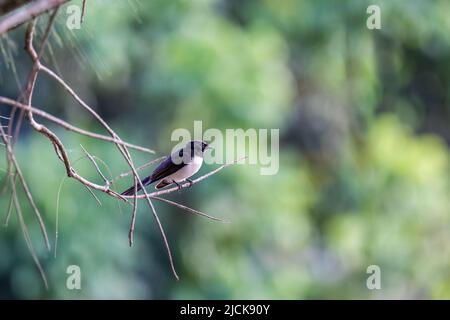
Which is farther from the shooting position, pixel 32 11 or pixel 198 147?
pixel 198 147

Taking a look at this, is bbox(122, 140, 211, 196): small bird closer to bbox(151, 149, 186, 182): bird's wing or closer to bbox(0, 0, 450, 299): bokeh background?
bbox(151, 149, 186, 182): bird's wing

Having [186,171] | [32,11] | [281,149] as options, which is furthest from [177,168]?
[281,149]

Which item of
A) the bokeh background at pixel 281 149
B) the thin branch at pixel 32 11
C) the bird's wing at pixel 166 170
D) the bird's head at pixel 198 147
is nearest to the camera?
the thin branch at pixel 32 11

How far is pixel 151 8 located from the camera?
9.59 m

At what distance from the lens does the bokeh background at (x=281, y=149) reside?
8.20 m

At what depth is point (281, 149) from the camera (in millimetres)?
12039

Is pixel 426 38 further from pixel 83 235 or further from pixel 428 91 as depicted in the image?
pixel 83 235

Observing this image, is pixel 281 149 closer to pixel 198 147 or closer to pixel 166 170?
pixel 198 147

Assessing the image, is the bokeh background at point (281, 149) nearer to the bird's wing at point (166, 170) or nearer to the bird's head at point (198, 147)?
the bird's head at point (198, 147)

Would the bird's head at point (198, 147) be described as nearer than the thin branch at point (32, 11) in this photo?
No

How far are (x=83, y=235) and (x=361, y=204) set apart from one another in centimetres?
547

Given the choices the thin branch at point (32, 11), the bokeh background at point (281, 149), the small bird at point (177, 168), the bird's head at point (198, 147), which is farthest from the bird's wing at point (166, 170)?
the thin branch at point (32, 11)

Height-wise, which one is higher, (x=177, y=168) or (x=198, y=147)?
(x=198, y=147)
